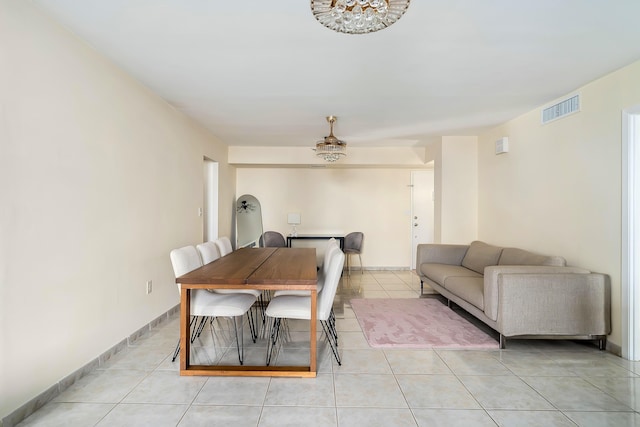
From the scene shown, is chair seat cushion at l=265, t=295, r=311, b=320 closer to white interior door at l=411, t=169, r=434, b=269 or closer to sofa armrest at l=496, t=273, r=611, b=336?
sofa armrest at l=496, t=273, r=611, b=336

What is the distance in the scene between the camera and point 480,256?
387 cm

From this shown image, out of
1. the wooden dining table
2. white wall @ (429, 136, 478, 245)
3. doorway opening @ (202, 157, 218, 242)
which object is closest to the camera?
the wooden dining table

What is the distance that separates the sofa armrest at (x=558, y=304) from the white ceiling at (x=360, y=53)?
1.70 meters

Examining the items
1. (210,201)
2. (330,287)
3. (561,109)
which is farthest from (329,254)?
(210,201)

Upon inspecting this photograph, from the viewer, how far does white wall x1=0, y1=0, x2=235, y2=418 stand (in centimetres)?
164

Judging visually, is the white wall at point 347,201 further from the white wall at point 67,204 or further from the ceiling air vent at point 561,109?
the white wall at point 67,204

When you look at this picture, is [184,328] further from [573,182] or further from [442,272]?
[573,182]

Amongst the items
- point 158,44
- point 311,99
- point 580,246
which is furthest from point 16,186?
point 580,246

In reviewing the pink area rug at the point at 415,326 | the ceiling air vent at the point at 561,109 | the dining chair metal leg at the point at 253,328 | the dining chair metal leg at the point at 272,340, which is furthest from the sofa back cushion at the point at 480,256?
the dining chair metal leg at the point at 253,328

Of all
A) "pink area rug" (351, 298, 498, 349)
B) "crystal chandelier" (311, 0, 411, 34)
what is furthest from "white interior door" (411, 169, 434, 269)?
"crystal chandelier" (311, 0, 411, 34)

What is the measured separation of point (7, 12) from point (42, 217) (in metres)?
1.08

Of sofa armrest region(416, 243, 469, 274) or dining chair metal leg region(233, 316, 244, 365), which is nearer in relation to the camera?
dining chair metal leg region(233, 316, 244, 365)

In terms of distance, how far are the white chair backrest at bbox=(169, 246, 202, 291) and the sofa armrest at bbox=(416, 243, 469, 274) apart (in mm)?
3049

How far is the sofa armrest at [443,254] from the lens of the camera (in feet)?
14.2
